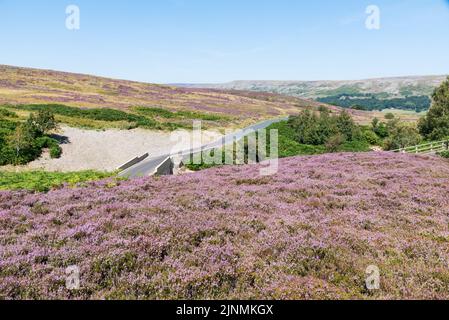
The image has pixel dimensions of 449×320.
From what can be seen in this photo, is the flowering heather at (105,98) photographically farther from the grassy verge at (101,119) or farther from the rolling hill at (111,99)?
the grassy verge at (101,119)

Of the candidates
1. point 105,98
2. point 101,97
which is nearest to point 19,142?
point 105,98

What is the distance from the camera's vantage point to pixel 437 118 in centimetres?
5797

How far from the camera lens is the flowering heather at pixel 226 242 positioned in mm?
5645

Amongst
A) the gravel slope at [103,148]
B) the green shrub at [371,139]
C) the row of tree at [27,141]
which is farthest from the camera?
the green shrub at [371,139]

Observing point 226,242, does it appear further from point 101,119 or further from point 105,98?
point 105,98

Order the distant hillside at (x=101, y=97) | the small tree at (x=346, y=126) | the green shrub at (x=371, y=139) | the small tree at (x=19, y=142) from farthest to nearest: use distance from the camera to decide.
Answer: the distant hillside at (x=101, y=97) → the green shrub at (x=371, y=139) → the small tree at (x=346, y=126) → the small tree at (x=19, y=142)

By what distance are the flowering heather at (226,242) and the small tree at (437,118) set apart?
2033 inches

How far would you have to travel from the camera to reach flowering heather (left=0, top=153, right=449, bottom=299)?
222 inches

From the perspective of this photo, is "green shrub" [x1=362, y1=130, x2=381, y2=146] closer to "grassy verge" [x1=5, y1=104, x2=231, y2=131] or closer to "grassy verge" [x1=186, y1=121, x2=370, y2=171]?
"grassy verge" [x1=186, y1=121, x2=370, y2=171]

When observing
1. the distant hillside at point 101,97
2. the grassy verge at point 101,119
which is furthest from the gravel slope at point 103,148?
the distant hillside at point 101,97

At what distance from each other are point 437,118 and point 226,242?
210 feet

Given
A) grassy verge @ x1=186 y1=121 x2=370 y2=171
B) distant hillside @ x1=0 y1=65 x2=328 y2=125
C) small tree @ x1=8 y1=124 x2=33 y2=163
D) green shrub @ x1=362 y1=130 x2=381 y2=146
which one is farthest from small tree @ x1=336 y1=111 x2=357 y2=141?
small tree @ x1=8 y1=124 x2=33 y2=163

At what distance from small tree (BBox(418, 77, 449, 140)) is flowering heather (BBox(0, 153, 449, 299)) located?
51.6m

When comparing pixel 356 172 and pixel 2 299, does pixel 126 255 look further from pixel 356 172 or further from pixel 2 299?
pixel 356 172
